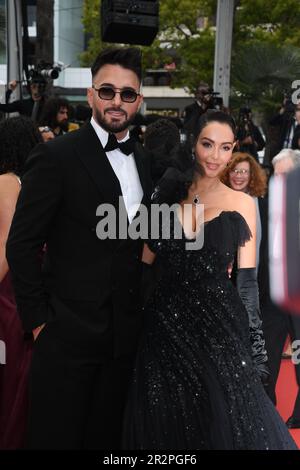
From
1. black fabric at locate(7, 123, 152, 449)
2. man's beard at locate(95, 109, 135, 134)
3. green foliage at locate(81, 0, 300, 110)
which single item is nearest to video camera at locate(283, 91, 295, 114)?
green foliage at locate(81, 0, 300, 110)

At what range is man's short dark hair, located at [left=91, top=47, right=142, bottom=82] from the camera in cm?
246

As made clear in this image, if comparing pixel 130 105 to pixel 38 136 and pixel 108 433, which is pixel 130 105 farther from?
pixel 108 433

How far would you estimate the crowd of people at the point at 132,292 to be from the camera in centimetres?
235

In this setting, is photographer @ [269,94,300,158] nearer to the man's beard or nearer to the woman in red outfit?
the woman in red outfit

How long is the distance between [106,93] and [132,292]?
76cm

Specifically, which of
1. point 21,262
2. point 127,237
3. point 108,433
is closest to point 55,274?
point 21,262

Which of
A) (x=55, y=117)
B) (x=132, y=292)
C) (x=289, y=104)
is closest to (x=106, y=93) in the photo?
(x=132, y=292)

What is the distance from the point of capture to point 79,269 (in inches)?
92.6

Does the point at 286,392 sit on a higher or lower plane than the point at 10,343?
lower

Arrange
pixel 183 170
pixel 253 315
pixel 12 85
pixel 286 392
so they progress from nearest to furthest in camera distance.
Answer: pixel 253 315
pixel 183 170
pixel 286 392
pixel 12 85

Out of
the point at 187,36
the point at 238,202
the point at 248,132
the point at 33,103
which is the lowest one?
the point at 238,202

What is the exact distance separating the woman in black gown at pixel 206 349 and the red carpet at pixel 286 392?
1627mm

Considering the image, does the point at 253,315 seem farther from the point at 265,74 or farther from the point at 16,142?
the point at 265,74

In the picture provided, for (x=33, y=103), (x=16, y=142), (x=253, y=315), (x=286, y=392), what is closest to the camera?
(x=253, y=315)
